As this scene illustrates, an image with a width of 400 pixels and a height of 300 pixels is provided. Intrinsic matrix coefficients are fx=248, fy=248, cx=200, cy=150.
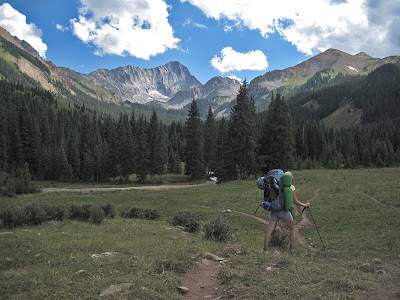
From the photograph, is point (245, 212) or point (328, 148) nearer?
point (245, 212)

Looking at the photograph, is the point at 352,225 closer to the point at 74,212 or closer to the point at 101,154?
the point at 74,212

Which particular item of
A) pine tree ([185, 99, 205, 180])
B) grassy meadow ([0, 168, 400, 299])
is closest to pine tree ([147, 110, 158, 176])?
pine tree ([185, 99, 205, 180])

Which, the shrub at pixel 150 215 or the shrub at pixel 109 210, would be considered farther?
the shrub at pixel 150 215

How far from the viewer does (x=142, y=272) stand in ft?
23.3

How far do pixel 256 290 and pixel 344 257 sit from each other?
232 inches

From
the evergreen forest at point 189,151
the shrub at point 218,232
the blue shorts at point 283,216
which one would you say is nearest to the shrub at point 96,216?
the shrub at point 218,232

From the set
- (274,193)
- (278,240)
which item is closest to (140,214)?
(278,240)

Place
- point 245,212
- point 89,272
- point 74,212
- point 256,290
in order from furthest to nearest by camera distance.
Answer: point 245,212 < point 74,212 < point 89,272 < point 256,290

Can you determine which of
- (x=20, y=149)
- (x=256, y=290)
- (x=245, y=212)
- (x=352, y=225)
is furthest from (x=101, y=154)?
(x=256, y=290)

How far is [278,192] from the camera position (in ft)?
32.1

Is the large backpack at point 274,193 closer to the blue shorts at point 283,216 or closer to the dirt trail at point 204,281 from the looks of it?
the blue shorts at point 283,216

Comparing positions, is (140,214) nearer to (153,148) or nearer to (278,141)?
(278,141)

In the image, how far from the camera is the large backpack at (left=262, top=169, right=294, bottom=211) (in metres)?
9.62

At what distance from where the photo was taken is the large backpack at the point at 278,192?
31.6 feet
